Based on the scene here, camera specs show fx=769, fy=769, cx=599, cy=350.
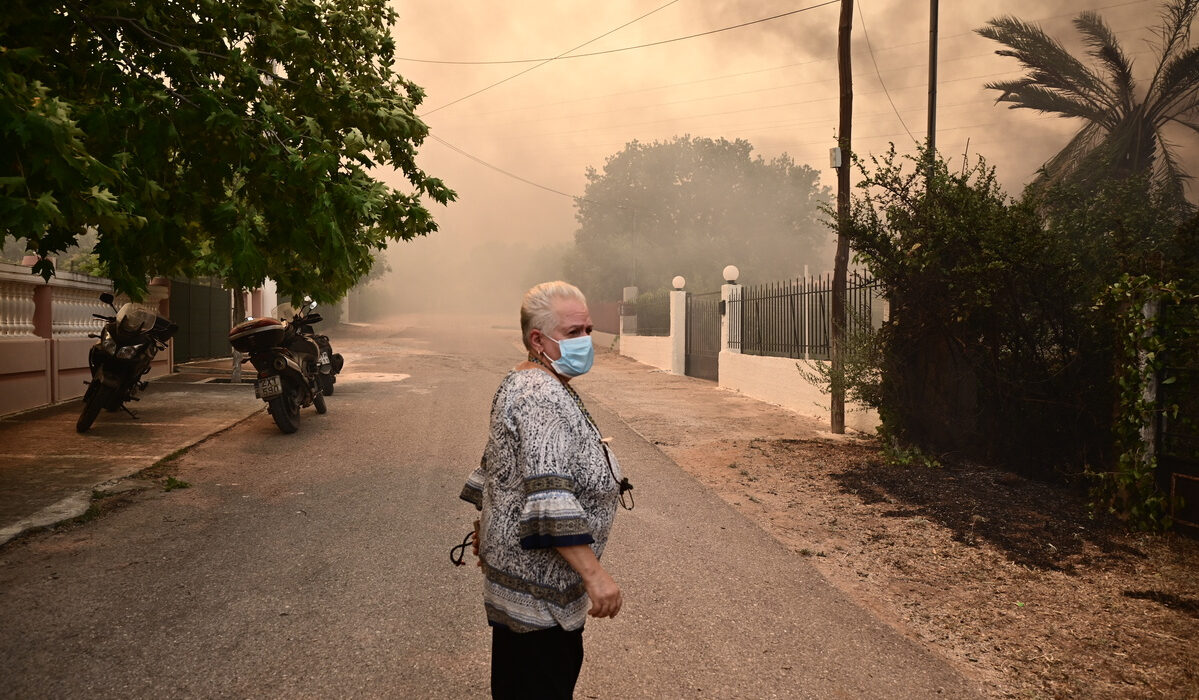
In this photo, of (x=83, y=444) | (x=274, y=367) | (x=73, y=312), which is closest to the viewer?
(x=83, y=444)

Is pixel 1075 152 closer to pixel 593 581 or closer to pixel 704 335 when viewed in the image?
pixel 704 335

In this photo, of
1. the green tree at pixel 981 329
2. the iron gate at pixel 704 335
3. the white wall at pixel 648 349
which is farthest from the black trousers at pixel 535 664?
the white wall at pixel 648 349

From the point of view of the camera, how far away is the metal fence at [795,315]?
10109 millimetres

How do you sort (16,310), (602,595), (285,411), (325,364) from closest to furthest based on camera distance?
(602,595) < (285,411) < (16,310) < (325,364)

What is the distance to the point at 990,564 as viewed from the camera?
4.89 m

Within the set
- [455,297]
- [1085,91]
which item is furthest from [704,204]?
[455,297]

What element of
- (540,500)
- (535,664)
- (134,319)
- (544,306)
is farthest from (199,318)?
(540,500)

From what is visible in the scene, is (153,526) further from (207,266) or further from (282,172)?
(207,266)

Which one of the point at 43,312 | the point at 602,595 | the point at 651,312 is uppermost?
the point at 651,312

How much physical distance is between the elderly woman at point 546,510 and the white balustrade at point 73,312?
1093 cm

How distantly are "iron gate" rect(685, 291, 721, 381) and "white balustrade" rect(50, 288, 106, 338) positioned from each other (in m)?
11.8

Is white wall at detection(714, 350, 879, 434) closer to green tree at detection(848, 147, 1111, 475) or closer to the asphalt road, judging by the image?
green tree at detection(848, 147, 1111, 475)

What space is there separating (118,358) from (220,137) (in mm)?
3895

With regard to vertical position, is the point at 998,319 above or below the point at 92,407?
above
